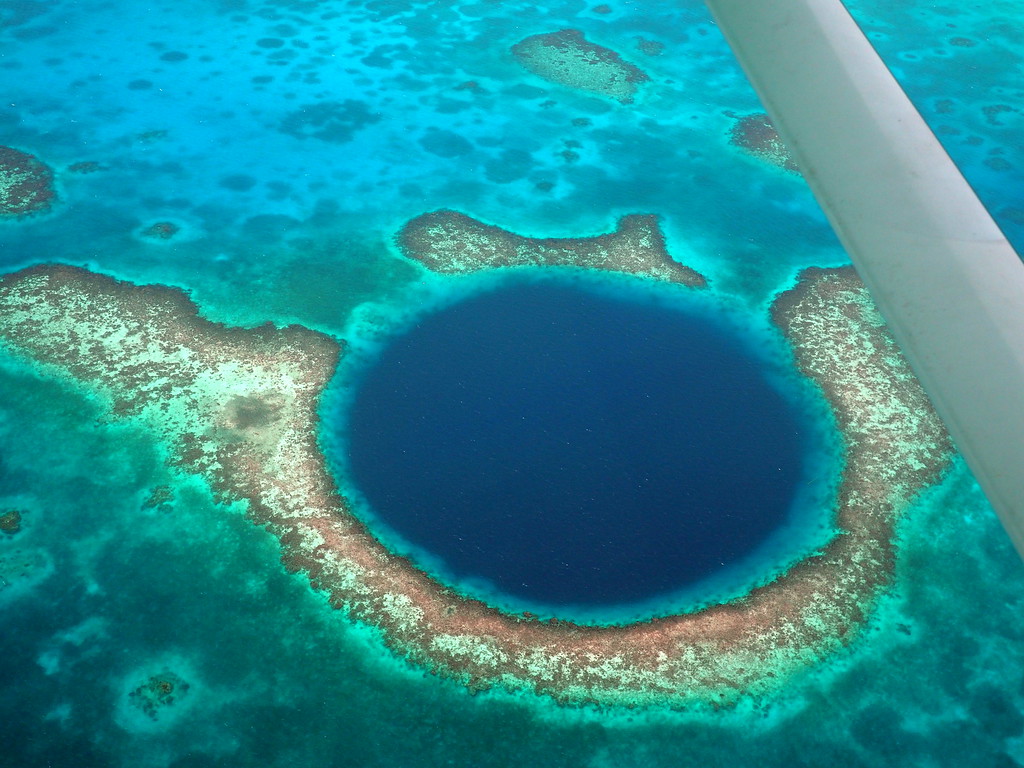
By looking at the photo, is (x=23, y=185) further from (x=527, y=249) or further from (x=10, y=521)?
(x=527, y=249)

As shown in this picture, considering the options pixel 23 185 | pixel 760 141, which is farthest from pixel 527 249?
pixel 23 185

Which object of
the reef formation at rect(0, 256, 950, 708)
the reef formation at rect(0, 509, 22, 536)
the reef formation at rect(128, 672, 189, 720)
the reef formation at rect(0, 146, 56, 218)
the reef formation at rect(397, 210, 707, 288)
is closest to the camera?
the reef formation at rect(128, 672, 189, 720)

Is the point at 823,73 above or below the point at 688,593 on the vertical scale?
above

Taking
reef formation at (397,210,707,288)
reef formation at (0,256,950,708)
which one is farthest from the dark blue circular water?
reef formation at (397,210,707,288)

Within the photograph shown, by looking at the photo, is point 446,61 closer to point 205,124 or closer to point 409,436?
point 205,124

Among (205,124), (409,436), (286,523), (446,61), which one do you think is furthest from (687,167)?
(286,523)

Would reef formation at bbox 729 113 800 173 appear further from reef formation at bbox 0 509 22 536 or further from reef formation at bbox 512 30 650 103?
reef formation at bbox 0 509 22 536

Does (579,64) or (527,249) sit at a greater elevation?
(579,64)
